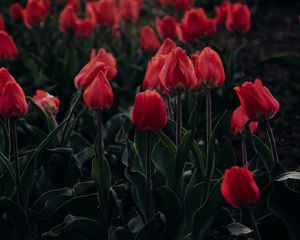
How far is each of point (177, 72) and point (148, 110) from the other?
0.24 meters

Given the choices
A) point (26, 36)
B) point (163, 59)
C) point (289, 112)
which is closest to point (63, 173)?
point (163, 59)

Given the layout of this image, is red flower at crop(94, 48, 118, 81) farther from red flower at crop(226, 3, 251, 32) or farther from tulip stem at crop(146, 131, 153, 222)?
red flower at crop(226, 3, 251, 32)

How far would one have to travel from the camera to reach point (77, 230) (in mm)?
Result: 2344

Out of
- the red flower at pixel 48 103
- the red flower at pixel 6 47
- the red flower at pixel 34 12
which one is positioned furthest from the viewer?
the red flower at pixel 34 12

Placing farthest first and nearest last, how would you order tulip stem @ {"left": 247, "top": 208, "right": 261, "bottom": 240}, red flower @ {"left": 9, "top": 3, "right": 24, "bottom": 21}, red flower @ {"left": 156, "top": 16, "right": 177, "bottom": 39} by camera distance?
red flower @ {"left": 9, "top": 3, "right": 24, "bottom": 21} → red flower @ {"left": 156, "top": 16, "right": 177, "bottom": 39} → tulip stem @ {"left": 247, "top": 208, "right": 261, "bottom": 240}

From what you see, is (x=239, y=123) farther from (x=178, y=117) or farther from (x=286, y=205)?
(x=286, y=205)

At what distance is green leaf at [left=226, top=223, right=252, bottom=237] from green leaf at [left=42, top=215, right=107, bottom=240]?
48 cm

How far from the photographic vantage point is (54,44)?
4.75 meters

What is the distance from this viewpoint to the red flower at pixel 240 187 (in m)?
1.91

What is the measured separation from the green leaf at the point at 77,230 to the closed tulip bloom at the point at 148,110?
1.44 feet

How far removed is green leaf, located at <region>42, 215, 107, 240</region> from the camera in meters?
2.27

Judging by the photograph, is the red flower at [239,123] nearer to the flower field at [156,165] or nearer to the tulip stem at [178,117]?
the flower field at [156,165]

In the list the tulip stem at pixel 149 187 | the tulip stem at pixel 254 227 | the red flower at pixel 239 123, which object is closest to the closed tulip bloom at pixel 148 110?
the tulip stem at pixel 149 187

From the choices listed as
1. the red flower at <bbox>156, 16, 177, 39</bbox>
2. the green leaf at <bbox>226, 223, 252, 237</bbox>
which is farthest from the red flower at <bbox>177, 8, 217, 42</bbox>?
the green leaf at <bbox>226, 223, 252, 237</bbox>
